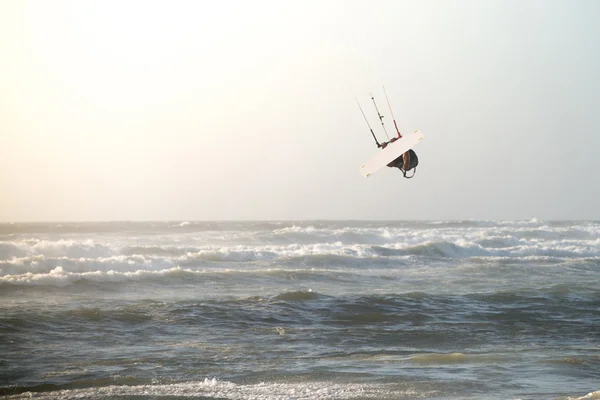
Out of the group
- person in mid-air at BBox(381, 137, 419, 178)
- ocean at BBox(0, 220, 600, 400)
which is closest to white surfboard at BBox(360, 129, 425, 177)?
person in mid-air at BBox(381, 137, 419, 178)

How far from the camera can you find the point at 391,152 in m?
10.6

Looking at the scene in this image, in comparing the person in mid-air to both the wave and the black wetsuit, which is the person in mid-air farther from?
the wave

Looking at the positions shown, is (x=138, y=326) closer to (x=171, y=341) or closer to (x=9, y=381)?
(x=171, y=341)

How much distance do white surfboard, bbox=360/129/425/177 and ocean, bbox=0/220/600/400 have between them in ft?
9.15

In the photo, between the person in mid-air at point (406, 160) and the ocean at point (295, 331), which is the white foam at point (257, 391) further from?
the person in mid-air at point (406, 160)

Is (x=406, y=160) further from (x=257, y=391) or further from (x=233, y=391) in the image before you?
(x=233, y=391)

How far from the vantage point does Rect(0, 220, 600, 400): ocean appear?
8836 mm

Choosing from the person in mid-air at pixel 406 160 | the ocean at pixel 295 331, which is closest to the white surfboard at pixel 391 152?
the person in mid-air at pixel 406 160

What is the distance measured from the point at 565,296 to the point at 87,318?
10898 millimetres

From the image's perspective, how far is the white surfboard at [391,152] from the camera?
34.0ft

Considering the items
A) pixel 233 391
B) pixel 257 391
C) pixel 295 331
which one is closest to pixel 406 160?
pixel 295 331

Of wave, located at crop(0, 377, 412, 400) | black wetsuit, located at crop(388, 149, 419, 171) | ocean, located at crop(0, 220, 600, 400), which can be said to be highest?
black wetsuit, located at crop(388, 149, 419, 171)

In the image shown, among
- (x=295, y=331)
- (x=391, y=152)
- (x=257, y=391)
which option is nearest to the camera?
(x=257, y=391)

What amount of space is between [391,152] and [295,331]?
4.03m
